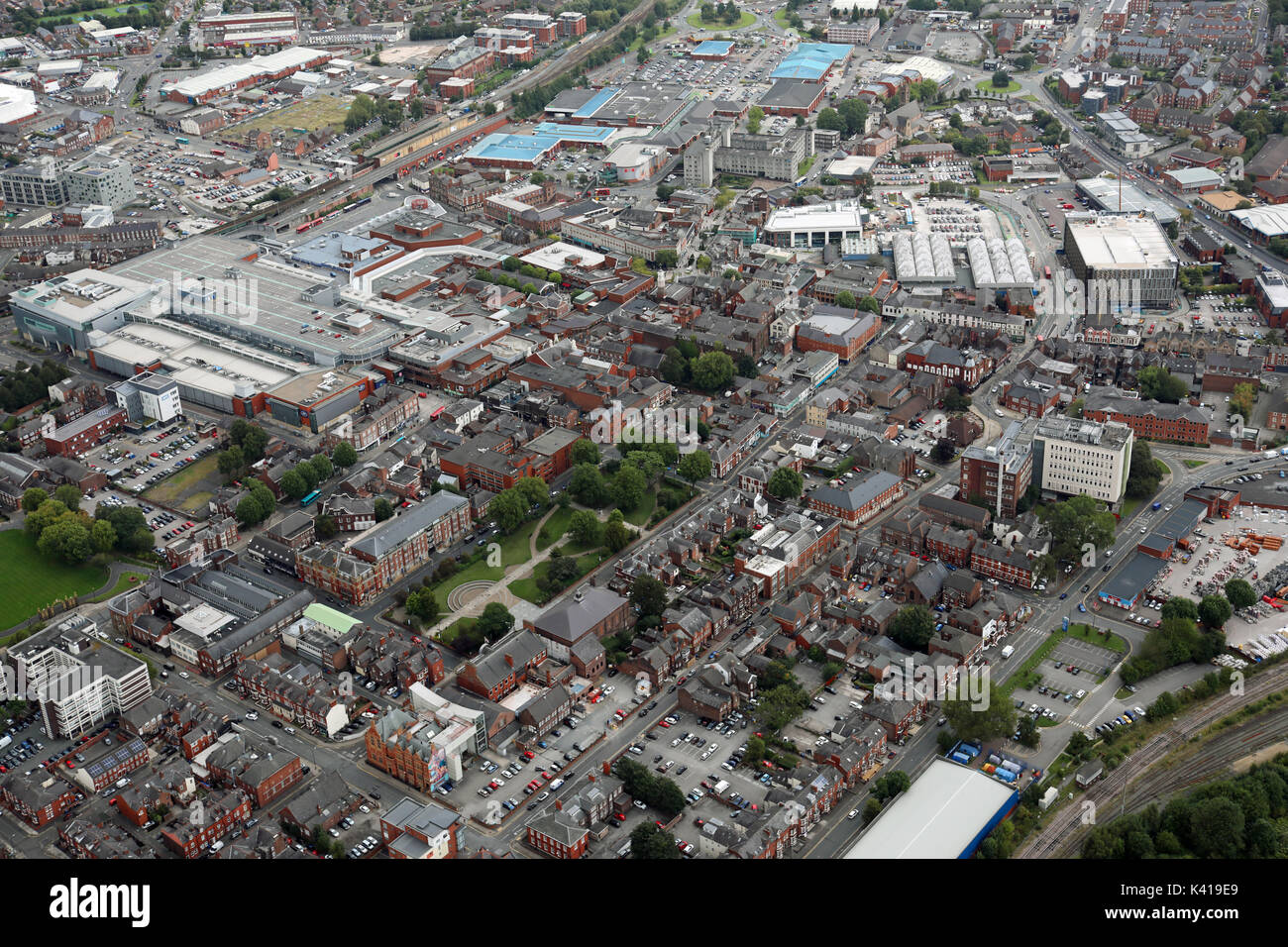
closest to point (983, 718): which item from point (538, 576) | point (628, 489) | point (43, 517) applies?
point (538, 576)

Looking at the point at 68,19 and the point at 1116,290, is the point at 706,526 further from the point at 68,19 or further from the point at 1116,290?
the point at 68,19

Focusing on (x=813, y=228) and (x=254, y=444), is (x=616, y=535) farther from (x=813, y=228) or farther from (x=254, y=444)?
(x=813, y=228)

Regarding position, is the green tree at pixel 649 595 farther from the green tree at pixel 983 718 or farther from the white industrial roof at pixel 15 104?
the white industrial roof at pixel 15 104

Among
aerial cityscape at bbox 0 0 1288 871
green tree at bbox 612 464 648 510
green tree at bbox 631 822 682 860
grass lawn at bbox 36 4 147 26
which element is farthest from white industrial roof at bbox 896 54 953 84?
green tree at bbox 631 822 682 860

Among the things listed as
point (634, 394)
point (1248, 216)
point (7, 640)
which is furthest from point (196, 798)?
point (1248, 216)

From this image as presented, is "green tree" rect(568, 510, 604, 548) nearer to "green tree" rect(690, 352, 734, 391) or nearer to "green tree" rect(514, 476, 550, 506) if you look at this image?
"green tree" rect(514, 476, 550, 506)
